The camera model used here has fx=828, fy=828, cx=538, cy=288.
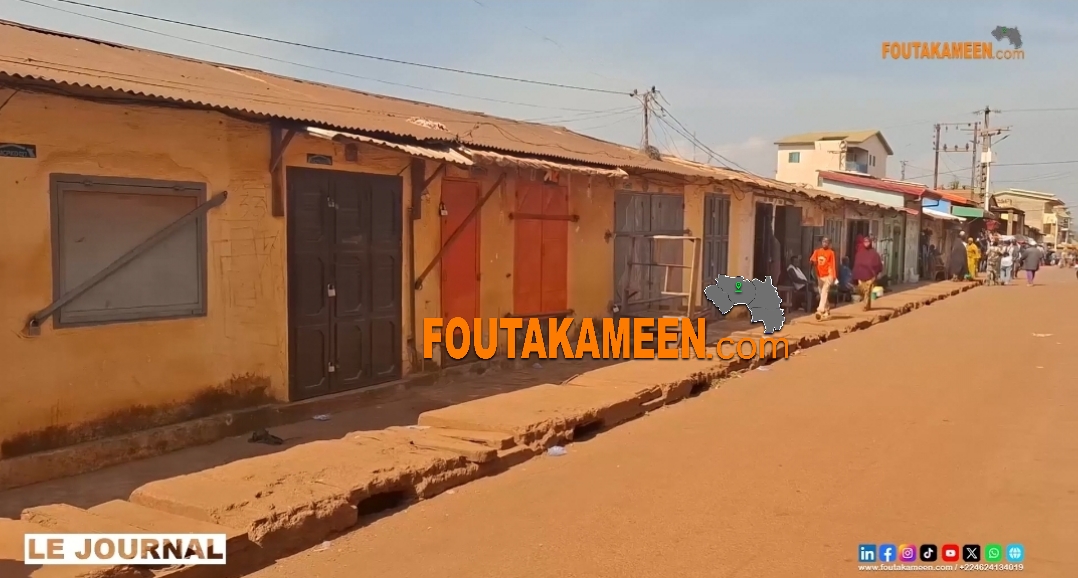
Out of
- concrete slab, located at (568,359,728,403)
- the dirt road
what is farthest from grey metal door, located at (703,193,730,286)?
the dirt road

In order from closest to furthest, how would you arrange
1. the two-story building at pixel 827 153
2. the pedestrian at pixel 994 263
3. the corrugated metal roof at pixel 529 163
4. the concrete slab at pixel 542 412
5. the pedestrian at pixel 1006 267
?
the concrete slab at pixel 542 412 < the corrugated metal roof at pixel 529 163 < the pedestrian at pixel 994 263 < the pedestrian at pixel 1006 267 < the two-story building at pixel 827 153

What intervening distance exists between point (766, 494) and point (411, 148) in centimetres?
458

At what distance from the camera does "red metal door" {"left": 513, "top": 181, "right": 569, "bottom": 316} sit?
11.1 metres

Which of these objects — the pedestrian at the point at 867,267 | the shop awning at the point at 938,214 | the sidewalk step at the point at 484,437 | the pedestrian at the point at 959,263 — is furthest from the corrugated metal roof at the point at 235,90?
the pedestrian at the point at 959,263

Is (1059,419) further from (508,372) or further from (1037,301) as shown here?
(1037,301)

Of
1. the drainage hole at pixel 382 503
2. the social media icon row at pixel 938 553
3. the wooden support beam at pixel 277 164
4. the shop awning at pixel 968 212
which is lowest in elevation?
the drainage hole at pixel 382 503

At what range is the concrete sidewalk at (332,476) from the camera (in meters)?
4.57

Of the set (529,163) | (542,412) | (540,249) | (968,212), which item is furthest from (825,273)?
(968,212)

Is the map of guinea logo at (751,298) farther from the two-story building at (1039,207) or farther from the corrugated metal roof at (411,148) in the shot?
the two-story building at (1039,207)

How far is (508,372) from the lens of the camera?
35.2ft

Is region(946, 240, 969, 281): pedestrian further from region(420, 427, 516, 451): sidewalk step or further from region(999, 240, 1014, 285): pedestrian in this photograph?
region(420, 427, 516, 451): sidewalk step

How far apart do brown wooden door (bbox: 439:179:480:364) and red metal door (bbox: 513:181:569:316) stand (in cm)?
86

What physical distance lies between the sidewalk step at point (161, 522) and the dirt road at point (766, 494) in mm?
325

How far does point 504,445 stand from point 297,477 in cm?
176
